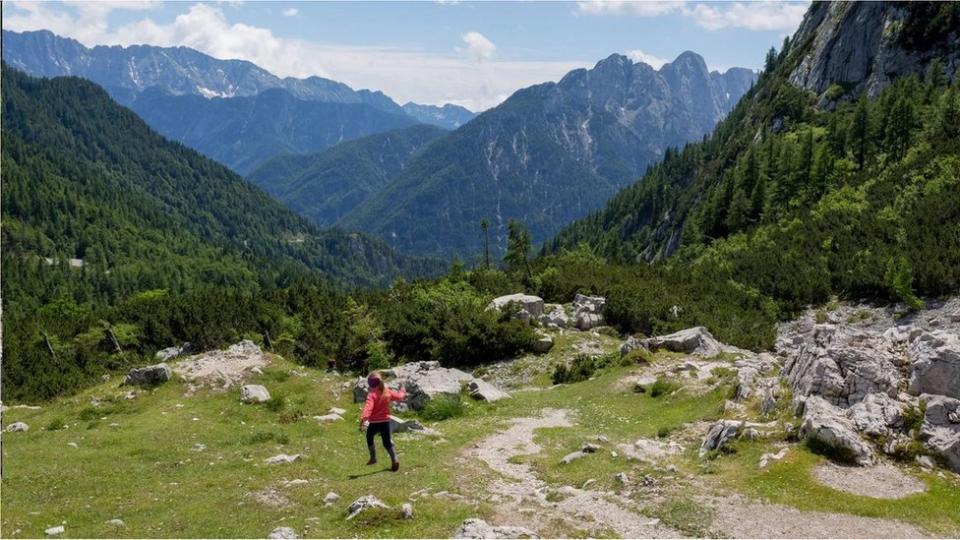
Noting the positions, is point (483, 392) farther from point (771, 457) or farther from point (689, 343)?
point (771, 457)

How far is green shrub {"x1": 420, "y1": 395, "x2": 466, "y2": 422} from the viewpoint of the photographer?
90.1ft

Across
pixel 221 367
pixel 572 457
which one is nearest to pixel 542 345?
pixel 221 367

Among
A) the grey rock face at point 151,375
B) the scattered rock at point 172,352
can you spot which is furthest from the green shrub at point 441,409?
the scattered rock at point 172,352

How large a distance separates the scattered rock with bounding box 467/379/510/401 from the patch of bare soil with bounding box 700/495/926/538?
1547cm

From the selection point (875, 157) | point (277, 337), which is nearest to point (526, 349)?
point (277, 337)

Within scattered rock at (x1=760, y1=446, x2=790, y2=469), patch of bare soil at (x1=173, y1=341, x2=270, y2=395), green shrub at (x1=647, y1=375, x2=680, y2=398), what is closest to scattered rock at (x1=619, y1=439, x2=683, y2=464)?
scattered rock at (x1=760, y1=446, x2=790, y2=469)

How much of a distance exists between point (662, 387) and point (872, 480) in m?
11.8

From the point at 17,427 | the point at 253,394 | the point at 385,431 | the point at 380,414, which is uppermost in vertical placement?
the point at 380,414

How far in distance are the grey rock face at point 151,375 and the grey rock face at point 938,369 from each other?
98.3 feet

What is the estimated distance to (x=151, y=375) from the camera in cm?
3091

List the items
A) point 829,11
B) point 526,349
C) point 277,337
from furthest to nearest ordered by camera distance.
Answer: point 829,11 < point 277,337 < point 526,349

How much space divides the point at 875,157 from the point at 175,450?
278 ft

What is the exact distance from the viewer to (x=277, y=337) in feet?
147

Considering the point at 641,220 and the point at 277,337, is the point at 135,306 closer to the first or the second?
the point at 277,337
